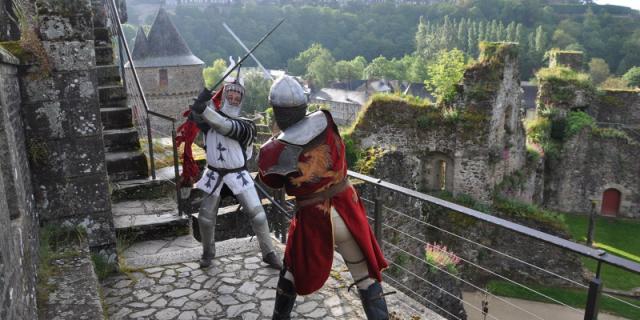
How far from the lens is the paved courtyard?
14.9 ft

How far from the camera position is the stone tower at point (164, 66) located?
32.9 meters

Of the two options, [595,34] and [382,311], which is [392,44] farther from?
[382,311]

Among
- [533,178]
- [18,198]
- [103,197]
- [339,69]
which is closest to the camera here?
[18,198]

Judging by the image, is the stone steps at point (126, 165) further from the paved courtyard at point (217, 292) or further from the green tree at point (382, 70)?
the green tree at point (382, 70)

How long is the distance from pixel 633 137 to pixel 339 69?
51.3m

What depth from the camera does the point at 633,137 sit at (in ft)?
78.0

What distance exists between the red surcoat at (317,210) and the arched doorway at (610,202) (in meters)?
23.6

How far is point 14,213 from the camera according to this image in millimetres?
3693

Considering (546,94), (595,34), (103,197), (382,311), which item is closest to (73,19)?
(103,197)

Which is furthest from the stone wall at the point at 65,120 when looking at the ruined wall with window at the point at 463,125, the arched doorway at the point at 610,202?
the arched doorway at the point at 610,202

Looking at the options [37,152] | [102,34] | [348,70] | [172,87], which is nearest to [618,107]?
[102,34]

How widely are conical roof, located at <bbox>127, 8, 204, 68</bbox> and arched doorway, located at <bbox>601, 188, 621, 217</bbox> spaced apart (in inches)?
986

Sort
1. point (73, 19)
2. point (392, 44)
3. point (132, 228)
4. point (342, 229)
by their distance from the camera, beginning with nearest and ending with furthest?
point (342, 229) < point (73, 19) < point (132, 228) < point (392, 44)

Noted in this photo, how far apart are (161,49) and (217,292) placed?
103 feet
